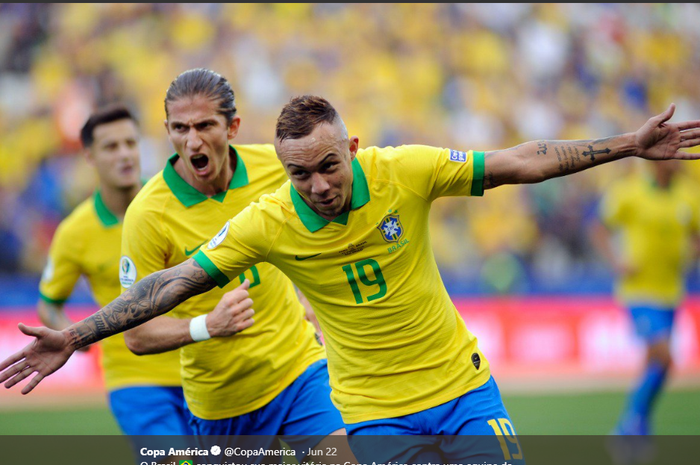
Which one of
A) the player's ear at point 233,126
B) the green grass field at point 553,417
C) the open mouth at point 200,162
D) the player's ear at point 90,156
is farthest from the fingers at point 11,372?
the green grass field at point 553,417

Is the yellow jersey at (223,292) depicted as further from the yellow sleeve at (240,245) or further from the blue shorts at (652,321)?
the blue shorts at (652,321)

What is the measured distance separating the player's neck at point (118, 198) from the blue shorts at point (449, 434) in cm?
310

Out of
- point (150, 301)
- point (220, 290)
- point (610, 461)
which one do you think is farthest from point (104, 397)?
point (150, 301)

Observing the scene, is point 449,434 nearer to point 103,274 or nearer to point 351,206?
point 351,206

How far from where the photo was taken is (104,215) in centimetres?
661

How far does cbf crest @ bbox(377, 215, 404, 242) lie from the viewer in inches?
170

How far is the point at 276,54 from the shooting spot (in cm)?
1784

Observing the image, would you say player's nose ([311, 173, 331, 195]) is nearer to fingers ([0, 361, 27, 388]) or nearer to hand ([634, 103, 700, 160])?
hand ([634, 103, 700, 160])

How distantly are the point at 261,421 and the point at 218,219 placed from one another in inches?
52.7

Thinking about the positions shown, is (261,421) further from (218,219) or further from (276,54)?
(276,54)

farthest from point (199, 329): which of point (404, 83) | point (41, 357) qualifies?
point (404, 83)

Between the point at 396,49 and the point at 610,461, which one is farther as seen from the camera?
the point at 396,49

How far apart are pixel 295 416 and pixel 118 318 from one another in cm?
163

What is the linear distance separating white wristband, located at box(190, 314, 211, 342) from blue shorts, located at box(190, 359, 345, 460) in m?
0.94
